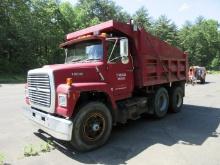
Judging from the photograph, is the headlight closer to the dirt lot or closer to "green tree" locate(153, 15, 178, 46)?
the dirt lot

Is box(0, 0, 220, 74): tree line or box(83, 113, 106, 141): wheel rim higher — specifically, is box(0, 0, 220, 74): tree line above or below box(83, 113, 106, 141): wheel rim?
above

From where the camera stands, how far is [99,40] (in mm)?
6941

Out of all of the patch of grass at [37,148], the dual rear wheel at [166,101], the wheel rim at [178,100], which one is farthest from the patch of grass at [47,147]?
the wheel rim at [178,100]

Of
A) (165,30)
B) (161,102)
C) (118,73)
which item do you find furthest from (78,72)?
(165,30)

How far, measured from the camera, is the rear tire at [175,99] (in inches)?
408

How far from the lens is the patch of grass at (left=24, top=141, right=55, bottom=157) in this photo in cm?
597

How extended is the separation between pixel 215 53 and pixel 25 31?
66685 millimetres

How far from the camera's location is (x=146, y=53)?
8406mm

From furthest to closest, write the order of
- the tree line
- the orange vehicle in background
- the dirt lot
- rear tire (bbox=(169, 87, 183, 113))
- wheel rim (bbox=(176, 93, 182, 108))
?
1. the tree line
2. the orange vehicle in background
3. wheel rim (bbox=(176, 93, 182, 108))
4. rear tire (bbox=(169, 87, 183, 113))
5. the dirt lot

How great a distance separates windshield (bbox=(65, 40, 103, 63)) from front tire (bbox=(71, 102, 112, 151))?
50.0 inches

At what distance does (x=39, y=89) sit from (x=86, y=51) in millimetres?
1554

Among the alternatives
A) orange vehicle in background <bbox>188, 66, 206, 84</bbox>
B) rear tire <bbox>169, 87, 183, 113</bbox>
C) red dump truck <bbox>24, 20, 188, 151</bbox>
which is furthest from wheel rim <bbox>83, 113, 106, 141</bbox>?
orange vehicle in background <bbox>188, 66, 206, 84</bbox>

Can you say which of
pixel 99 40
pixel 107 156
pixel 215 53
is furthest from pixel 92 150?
pixel 215 53

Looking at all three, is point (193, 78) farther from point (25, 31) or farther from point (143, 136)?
point (25, 31)
